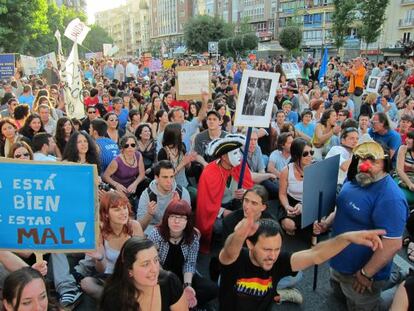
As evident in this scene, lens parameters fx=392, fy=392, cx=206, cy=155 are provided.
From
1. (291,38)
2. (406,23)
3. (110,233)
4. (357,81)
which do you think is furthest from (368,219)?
(406,23)

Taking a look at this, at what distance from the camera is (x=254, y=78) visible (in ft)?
15.5

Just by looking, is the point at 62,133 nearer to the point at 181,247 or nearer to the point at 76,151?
the point at 76,151

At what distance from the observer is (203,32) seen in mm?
51219

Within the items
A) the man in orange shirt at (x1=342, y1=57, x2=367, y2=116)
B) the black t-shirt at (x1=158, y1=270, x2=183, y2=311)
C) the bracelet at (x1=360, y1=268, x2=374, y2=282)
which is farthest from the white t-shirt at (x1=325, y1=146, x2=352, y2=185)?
the man in orange shirt at (x1=342, y1=57, x2=367, y2=116)

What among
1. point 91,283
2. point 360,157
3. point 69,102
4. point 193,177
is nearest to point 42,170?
point 91,283

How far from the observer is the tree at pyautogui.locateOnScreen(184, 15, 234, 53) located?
51.3 metres

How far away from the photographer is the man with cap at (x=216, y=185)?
4.70 metres

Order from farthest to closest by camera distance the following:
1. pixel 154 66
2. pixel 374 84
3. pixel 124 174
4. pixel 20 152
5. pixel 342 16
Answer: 1. pixel 342 16
2. pixel 154 66
3. pixel 374 84
4. pixel 124 174
5. pixel 20 152

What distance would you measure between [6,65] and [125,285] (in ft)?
46.8

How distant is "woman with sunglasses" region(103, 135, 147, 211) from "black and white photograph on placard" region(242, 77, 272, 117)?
1.83 m

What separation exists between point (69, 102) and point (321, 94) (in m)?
6.70

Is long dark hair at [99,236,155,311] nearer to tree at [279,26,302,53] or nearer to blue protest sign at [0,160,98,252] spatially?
blue protest sign at [0,160,98,252]

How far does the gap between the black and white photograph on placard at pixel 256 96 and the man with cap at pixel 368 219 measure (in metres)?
1.55

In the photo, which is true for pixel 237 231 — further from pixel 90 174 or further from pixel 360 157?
pixel 360 157
